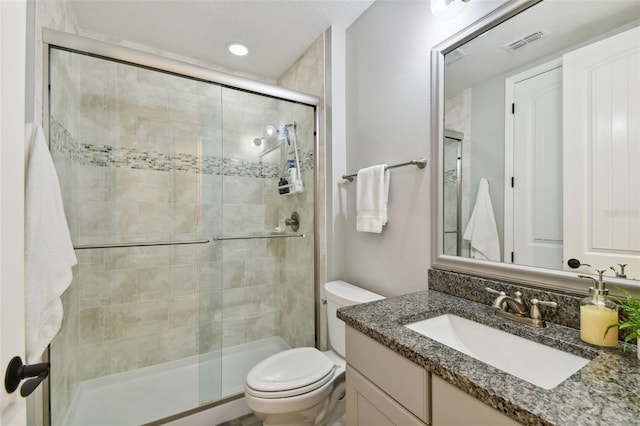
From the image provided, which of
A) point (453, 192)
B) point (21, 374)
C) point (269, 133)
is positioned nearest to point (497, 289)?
point (453, 192)

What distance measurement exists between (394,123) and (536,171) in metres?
0.70

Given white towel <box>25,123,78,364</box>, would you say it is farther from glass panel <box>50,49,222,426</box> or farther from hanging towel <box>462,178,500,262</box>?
hanging towel <box>462,178,500,262</box>

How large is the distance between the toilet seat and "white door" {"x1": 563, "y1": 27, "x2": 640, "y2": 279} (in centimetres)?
112

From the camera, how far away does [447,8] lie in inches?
42.9

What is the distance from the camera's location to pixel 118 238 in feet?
6.08

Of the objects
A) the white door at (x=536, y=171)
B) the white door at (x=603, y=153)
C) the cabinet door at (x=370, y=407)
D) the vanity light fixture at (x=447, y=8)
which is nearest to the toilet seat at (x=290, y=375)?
the cabinet door at (x=370, y=407)

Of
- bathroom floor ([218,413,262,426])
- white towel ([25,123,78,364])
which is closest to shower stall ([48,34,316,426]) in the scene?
bathroom floor ([218,413,262,426])

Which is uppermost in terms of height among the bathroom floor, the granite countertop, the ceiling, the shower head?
the ceiling

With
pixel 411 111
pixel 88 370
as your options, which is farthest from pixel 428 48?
pixel 88 370

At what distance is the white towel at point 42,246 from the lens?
806 millimetres

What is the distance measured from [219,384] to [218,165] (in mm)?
1438

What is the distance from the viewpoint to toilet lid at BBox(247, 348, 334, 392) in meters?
1.23

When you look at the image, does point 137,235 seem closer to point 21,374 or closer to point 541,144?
point 21,374

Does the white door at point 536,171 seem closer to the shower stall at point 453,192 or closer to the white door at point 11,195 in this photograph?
the shower stall at point 453,192
